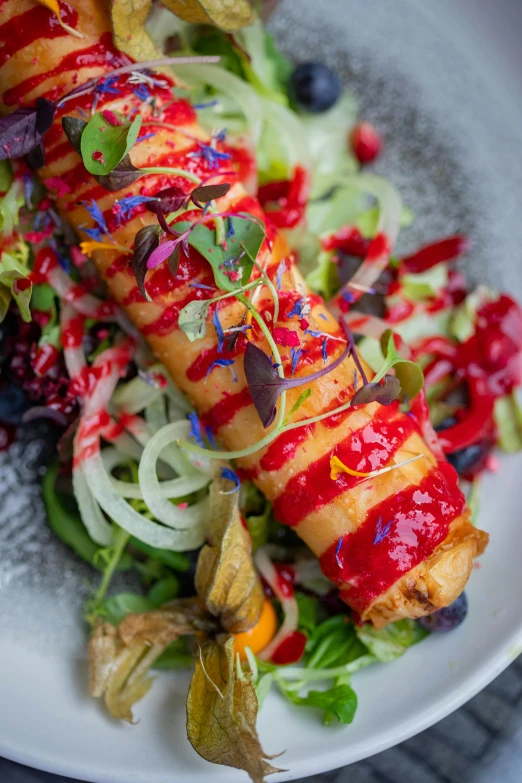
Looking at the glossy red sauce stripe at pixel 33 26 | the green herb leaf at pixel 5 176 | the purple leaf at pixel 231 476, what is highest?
the glossy red sauce stripe at pixel 33 26

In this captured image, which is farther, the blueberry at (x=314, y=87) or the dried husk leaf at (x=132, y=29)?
the blueberry at (x=314, y=87)

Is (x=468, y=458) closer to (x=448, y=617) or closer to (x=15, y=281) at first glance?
(x=448, y=617)

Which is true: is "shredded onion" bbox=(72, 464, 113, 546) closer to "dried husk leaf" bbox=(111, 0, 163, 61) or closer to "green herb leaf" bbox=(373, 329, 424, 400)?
"green herb leaf" bbox=(373, 329, 424, 400)

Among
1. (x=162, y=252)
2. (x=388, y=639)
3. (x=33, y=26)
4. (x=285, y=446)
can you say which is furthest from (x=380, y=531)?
(x=33, y=26)

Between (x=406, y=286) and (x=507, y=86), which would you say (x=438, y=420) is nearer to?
(x=406, y=286)

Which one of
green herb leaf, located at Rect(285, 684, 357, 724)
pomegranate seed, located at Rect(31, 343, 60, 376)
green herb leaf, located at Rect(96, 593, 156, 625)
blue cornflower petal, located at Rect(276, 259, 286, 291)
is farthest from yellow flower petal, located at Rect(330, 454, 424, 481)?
pomegranate seed, located at Rect(31, 343, 60, 376)

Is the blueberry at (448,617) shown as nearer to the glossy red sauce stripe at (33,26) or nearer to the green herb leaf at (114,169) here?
the green herb leaf at (114,169)

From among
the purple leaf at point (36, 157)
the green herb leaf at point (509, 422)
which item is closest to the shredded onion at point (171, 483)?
the purple leaf at point (36, 157)
